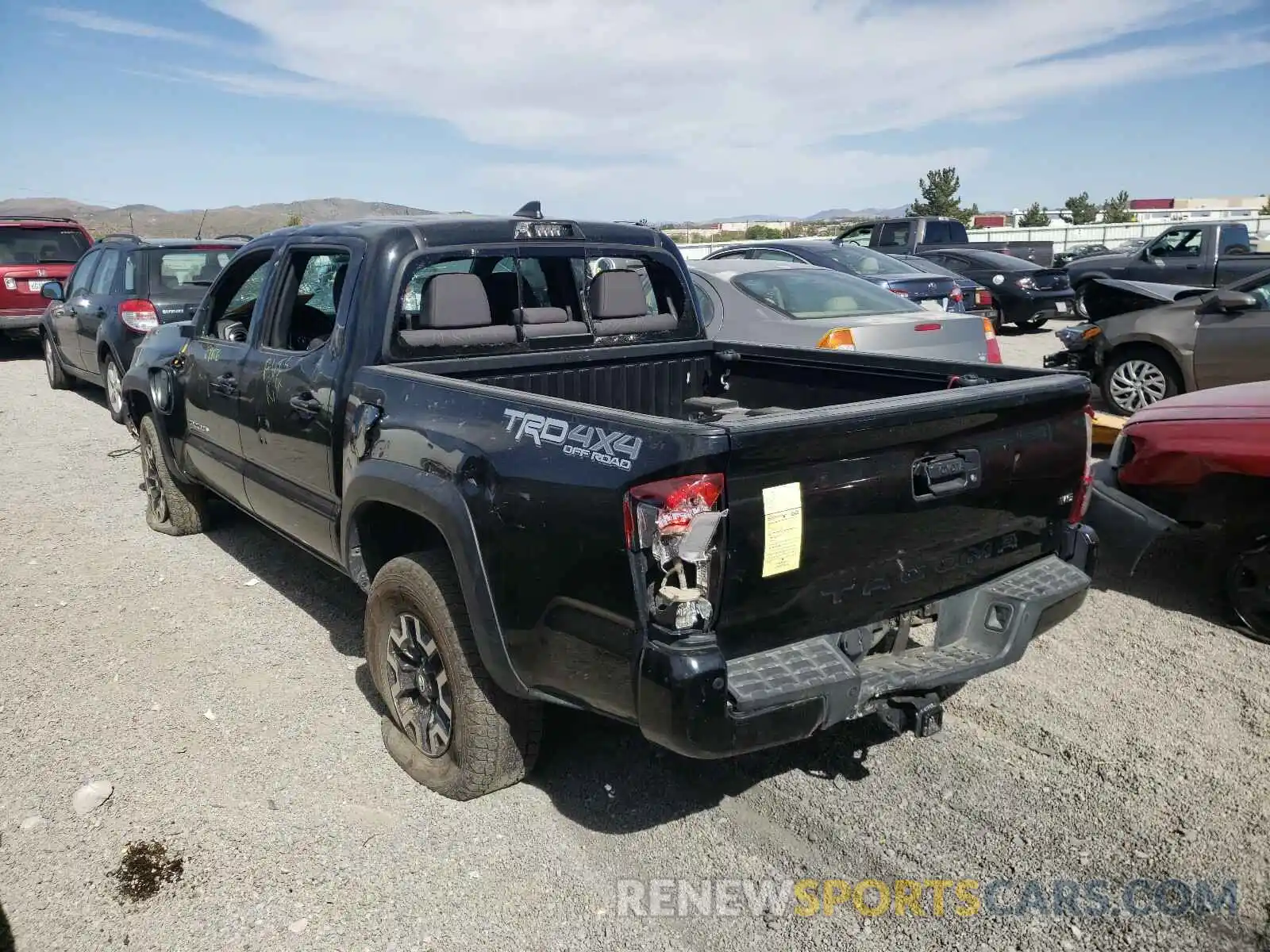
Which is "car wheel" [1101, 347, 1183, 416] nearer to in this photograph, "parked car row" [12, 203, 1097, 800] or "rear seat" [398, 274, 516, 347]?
"parked car row" [12, 203, 1097, 800]

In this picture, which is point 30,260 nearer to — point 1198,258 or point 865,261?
point 865,261

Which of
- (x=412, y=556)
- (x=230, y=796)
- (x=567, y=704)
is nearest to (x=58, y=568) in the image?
(x=230, y=796)

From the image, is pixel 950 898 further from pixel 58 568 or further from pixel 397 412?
pixel 58 568

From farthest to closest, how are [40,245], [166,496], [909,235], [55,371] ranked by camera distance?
[909,235]
[40,245]
[55,371]
[166,496]

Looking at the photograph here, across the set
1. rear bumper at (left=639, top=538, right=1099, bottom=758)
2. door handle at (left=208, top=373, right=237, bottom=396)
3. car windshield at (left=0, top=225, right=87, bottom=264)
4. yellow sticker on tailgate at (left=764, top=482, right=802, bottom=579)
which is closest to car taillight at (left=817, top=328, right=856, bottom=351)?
rear bumper at (left=639, top=538, right=1099, bottom=758)

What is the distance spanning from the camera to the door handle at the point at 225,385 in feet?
15.8

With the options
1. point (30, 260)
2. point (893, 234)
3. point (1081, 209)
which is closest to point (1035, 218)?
point (1081, 209)

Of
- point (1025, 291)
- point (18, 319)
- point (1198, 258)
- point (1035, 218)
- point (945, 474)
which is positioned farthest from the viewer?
→ point (1035, 218)

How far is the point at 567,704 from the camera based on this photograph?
9.65 ft

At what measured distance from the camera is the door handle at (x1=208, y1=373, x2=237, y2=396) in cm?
482

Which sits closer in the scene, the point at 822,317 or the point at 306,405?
the point at 306,405

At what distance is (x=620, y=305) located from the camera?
15.2ft

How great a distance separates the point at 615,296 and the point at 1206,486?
9.78 feet

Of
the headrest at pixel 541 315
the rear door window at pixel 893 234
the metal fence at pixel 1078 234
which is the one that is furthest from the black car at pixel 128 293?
the metal fence at pixel 1078 234
